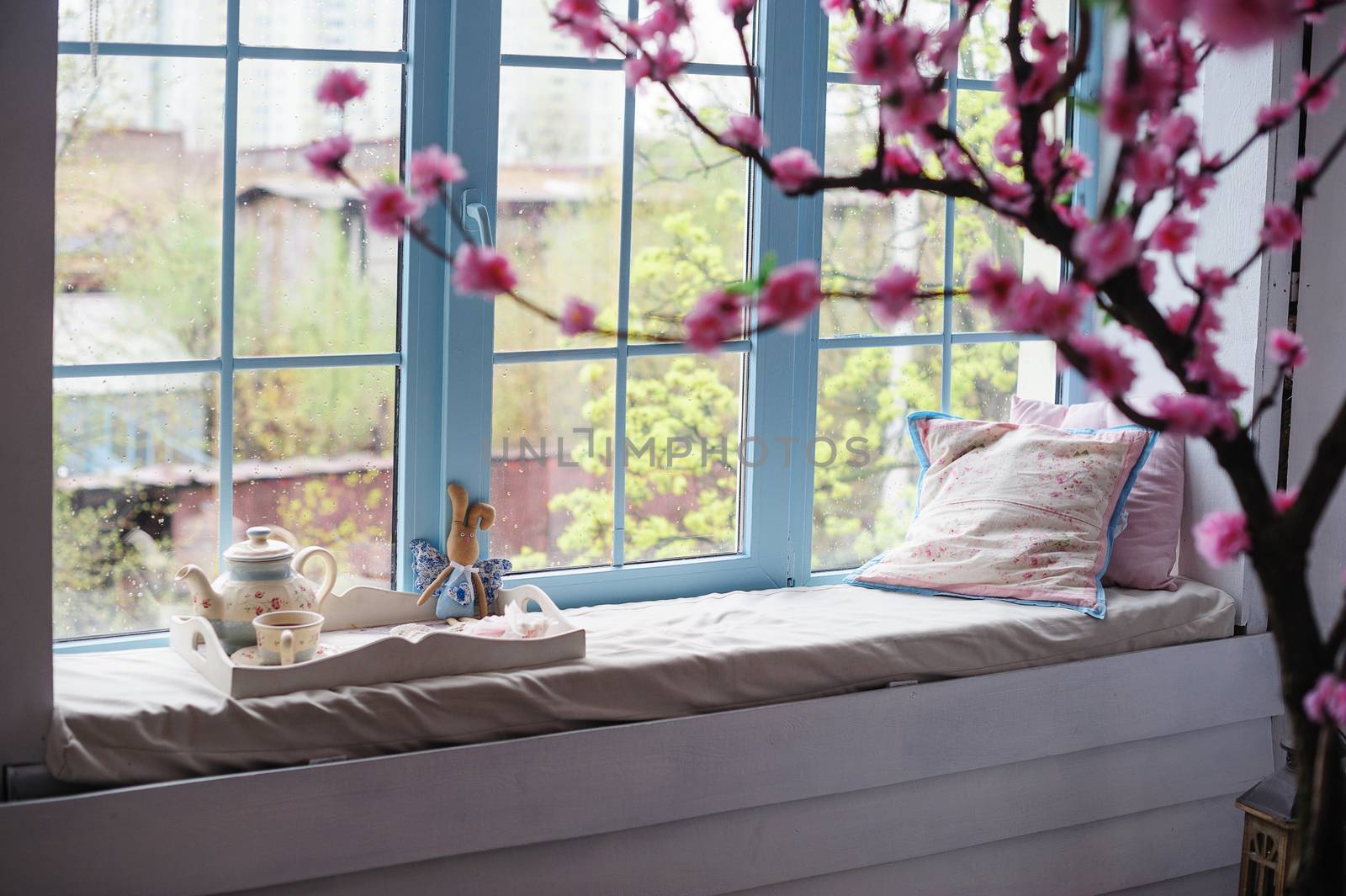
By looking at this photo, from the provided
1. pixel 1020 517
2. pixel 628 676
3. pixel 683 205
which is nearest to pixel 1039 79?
pixel 628 676

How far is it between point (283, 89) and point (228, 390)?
51 cm

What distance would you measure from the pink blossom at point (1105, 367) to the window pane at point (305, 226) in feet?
5.08

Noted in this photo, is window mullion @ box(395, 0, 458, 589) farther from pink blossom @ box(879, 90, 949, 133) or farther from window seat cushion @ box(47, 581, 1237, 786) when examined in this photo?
pink blossom @ box(879, 90, 949, 133)

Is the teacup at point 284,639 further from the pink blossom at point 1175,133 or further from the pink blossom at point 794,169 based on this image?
the pink blossom at point 1175,133

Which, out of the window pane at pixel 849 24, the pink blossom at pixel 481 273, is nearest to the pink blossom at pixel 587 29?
the pink blossom at pixel 481 273

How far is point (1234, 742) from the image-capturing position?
2.57 m

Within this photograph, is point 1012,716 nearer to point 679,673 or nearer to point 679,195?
point 679,673

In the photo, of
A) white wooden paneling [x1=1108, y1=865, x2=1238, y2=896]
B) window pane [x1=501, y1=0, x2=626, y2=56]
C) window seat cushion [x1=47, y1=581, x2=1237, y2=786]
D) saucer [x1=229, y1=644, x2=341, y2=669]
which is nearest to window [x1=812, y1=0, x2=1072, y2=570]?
window seat cushion [x1=47, y1=581, x2=1237, y2=786]

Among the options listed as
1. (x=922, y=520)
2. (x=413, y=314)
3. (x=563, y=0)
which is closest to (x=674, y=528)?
(x=922, y=520)

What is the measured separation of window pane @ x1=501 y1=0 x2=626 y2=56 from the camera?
2262 mm

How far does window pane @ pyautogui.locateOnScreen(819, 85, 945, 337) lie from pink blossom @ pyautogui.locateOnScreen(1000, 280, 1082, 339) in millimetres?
1751

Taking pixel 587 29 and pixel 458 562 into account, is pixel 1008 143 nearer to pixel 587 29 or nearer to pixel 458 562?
pixel 587 29

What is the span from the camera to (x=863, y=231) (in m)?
2.66

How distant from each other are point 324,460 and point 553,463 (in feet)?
1.38
